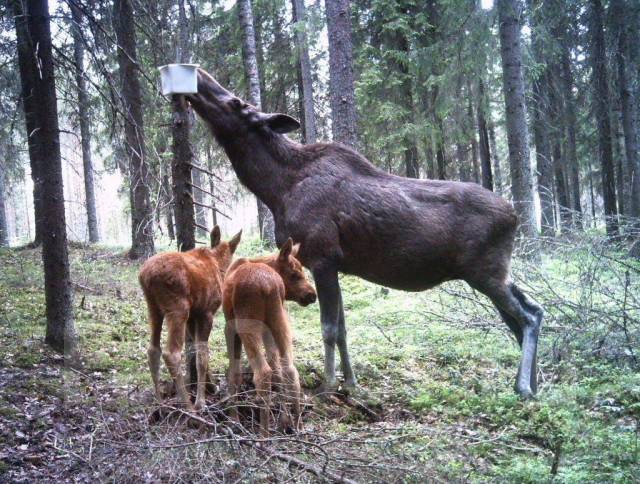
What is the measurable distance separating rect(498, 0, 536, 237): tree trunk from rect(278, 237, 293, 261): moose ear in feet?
23.5

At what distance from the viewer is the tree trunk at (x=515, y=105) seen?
1095cm

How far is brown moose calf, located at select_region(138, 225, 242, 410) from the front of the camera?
4535mm

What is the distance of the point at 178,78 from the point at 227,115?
702mm

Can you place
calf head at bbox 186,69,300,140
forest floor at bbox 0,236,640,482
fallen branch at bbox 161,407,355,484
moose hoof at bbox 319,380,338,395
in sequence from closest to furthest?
fallen branch at bbox 161,407,355,484, forest floor at bbox 0,236,640,482, calf head at bbox 186,69,300,140, moose hoof at bbox 319,380,338,395

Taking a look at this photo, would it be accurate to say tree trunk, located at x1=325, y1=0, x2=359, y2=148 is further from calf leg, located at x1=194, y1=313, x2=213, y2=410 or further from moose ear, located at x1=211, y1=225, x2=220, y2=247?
calf leg, located at x1=194, y1=313, x2=213, y2=410

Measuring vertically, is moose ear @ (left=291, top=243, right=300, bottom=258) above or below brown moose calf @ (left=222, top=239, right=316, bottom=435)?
above

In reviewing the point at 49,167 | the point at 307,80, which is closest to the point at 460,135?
the point at 307,80

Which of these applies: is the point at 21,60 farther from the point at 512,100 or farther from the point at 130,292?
the point at 512,100

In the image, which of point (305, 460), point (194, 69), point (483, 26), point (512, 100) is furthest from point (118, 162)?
point (483, 26)

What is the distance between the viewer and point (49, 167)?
607 centimetres

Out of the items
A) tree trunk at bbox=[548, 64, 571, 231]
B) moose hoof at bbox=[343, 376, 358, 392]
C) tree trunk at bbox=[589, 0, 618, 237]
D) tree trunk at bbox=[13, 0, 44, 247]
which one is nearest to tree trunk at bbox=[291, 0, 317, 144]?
tree trunk at bbox=[589, 0, 618, 237]

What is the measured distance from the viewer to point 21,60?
8.80 m

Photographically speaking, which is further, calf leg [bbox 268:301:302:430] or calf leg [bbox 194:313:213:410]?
calf leg [bbox 194:313:213:410]

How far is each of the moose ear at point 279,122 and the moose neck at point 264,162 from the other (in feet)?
0.32
